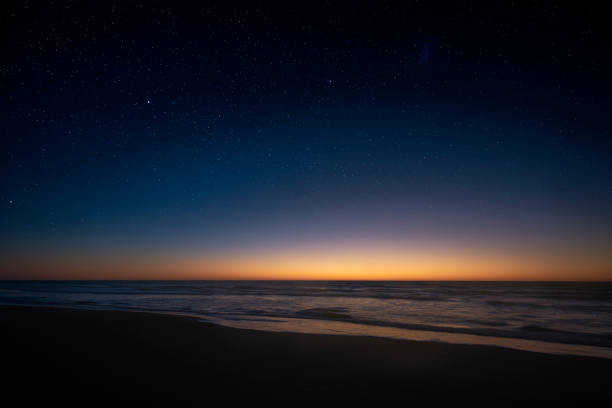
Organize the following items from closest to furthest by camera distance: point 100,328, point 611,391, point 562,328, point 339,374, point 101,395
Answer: point 101,395 → point 611,391 → point 339,374 → point 100,328 → point 562,328

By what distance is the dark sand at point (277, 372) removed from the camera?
15.1 feet

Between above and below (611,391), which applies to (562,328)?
below

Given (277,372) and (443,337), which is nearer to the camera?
(277,372)

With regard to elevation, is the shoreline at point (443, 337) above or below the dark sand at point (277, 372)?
below

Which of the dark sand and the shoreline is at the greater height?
the dark sand

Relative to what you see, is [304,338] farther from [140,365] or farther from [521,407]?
[521,407]

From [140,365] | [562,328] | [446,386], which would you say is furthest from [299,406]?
[562,328]

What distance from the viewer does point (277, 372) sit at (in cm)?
571

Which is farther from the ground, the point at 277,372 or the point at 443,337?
the point at 277,372

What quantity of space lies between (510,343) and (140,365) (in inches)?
365

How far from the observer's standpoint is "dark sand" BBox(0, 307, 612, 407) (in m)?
4.59

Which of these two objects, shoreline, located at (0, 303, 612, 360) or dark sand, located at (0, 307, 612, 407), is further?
shoreline, located at (0, 303, 612, 360)

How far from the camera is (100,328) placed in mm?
10484

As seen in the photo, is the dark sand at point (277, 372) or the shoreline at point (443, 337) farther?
the shoreline at point (443, 337)
